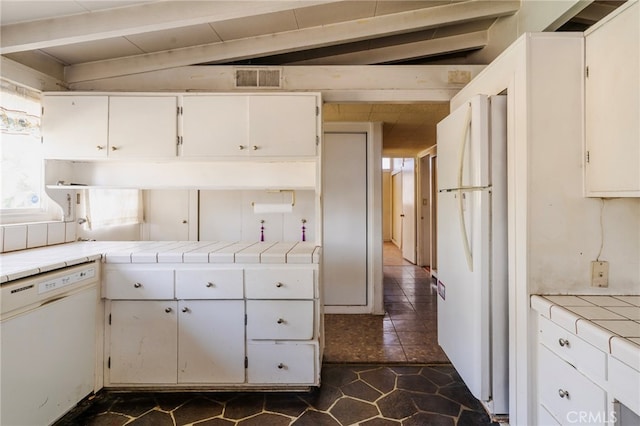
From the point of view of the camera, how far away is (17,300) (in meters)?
1.46

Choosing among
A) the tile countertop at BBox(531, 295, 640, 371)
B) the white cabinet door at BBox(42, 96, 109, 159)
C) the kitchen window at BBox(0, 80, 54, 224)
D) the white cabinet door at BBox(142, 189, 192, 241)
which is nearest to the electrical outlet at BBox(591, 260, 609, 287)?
the tile countertop at BBox(531, 295, 640, 371)

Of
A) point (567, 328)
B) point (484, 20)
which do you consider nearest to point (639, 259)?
point (567, 328)

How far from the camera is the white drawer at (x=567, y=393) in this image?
114 cm

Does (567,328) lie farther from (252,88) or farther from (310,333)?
(252,88)

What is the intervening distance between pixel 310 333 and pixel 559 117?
1796 mm

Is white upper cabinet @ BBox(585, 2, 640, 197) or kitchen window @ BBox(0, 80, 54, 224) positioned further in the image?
kitchen window @ BBox(0, 80, 54, 224)

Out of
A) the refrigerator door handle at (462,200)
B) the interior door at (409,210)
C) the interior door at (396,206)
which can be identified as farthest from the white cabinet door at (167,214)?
the interior door at (396,206)

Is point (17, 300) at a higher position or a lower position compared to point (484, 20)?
lower

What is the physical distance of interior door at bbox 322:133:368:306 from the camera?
3.64 m

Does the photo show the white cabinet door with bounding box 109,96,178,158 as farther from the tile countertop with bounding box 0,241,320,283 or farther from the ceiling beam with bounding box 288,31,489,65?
the ceiling beam with bounding box 288,31,489,65

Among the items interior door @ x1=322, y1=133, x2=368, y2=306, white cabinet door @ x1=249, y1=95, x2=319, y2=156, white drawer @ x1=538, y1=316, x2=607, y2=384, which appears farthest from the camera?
interior door @ x1=322, y1=133, x2=368, y2=306

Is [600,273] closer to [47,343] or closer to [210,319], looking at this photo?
[210,319]

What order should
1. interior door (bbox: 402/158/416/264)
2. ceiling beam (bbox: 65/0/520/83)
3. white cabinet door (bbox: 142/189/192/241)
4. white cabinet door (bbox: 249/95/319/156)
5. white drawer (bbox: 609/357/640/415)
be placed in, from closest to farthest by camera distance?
white drawer (bbox: 609/357/640/415) < ceiling beam (bbox: 65/0/520/83) < white cabinet door (bbox: 249/95/319/156) < white cabinet door (bbox: 142/189/192/241) < interior door (bbox: 402/158/416/264)

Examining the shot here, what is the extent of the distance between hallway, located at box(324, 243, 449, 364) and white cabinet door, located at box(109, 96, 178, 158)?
6.77 ft
